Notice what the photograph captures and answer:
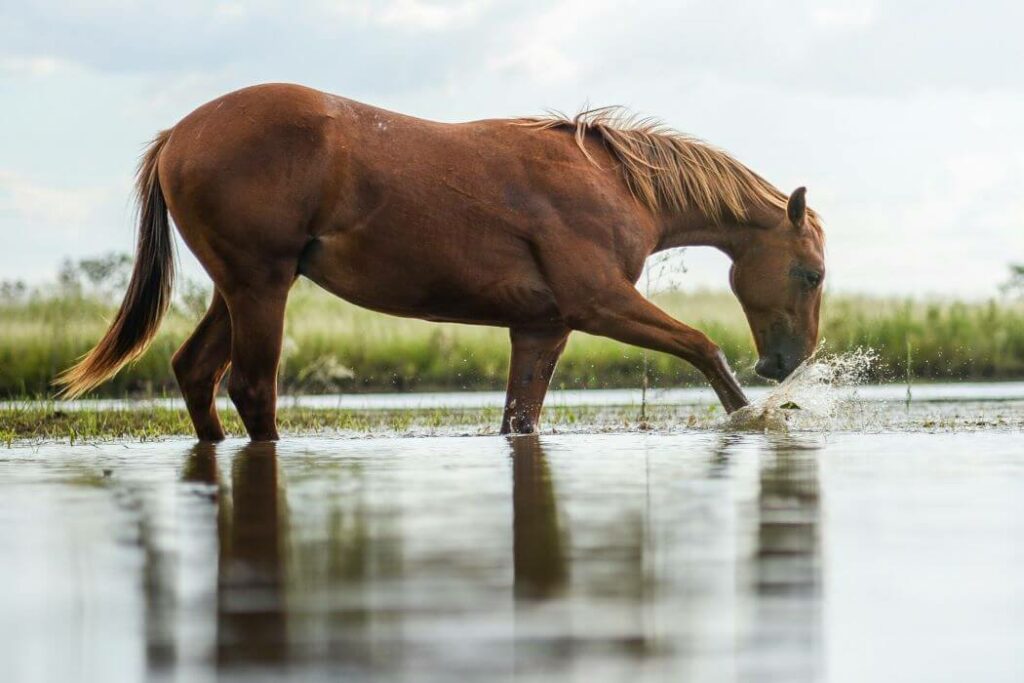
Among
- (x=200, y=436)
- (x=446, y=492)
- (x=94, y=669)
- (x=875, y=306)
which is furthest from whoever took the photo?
(x=875, y=306)

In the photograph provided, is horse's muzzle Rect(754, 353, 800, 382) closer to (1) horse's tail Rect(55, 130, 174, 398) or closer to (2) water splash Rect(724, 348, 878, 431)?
(2) water splash Rect(724, 348, 878, 431)

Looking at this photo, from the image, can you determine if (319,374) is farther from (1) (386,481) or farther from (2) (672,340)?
(1) (386,481)

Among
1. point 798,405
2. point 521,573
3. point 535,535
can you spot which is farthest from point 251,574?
point 798,405

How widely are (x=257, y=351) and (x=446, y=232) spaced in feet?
3.20

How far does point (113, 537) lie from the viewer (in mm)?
3176

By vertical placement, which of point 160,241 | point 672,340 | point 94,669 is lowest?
point 94,669

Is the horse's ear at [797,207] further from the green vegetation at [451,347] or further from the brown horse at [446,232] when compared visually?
the green vegetation at [451,347]

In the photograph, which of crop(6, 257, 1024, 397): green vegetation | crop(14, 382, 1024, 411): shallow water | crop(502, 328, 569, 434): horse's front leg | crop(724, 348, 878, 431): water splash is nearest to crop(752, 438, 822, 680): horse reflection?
crop(724, 348, 878, 431): water splash

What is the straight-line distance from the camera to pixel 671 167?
7.18 m

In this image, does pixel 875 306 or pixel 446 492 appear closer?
pixel 446 492

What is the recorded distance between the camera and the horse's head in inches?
290

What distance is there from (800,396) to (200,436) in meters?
2.86

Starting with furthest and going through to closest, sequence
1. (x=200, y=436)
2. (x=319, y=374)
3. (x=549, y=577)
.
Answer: (x=319, y=374) < (x=200, y=436) < (x=549, y=577)

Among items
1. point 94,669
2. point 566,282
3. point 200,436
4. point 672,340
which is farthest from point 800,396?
point 94,669
